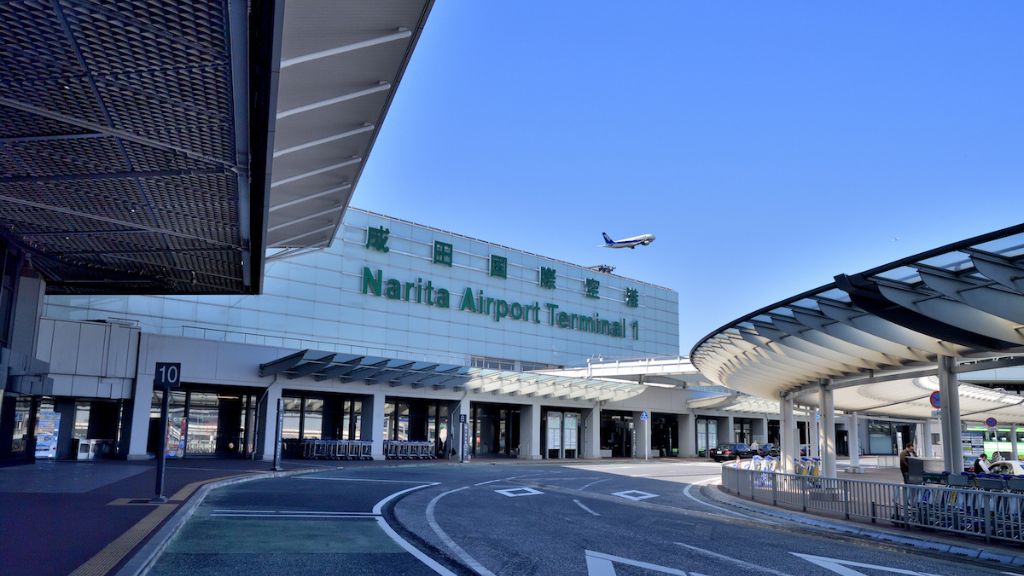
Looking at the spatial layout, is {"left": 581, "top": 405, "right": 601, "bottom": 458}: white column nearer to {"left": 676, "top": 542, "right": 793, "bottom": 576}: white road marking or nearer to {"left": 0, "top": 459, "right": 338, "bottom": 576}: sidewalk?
{"left": 0, "top": 459, "right": 338, "bottom": 576}: sidewalk

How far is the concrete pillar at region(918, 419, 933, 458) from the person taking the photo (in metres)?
48.4

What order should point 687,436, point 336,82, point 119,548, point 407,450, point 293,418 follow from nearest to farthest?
point 119,548 → point 336,82 → point 407,450 → point 293,418 → point 687,436

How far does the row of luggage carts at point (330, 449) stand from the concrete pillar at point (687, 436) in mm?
28254

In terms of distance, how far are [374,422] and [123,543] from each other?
29.2 meters

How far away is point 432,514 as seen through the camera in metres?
14.8

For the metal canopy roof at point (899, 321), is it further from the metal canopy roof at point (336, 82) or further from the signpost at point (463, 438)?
the signpost at point (463, 438)

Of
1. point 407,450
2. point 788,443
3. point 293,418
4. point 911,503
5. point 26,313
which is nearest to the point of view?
point 911,503

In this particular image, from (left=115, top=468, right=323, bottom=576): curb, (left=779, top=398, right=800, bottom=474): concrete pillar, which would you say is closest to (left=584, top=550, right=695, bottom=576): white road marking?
(left=115, top=468, right=323, bottom=576): curb

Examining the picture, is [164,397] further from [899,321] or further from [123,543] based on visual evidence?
[899,321]

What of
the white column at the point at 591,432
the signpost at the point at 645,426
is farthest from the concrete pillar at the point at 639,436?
the white column at the point at 591,432

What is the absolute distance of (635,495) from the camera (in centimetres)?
2153

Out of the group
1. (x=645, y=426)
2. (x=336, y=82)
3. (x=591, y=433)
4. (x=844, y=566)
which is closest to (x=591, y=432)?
(x=591, y=433)

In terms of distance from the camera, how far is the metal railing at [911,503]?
12586 millimetres

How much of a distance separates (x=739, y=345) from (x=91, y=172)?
16701 mm
